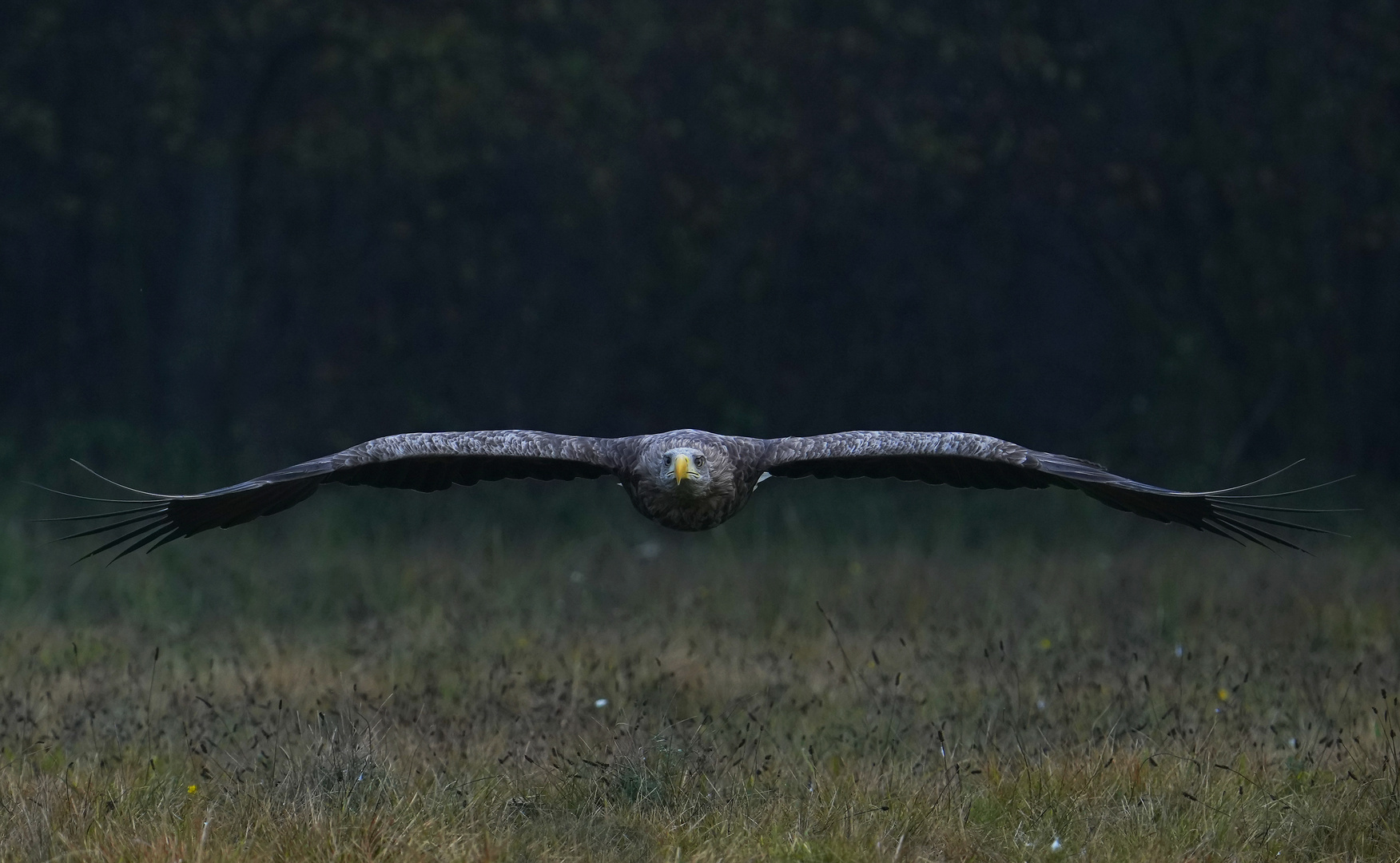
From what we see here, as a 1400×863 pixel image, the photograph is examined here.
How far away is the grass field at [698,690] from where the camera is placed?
16.8ft

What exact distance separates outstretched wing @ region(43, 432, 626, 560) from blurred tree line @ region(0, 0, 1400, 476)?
26.7ft

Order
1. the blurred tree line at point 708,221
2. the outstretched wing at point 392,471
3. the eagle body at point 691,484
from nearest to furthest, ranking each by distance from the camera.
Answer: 1. the outstretched wing at point 392,471
2. the eagle body at point 691,484
3. the blurred tree line at point 708,221

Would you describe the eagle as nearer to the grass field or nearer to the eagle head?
the eagle head

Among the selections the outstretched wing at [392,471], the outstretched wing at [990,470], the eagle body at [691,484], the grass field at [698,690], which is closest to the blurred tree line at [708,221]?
the grass field at [698,690]

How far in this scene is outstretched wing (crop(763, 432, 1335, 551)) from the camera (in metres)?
6.05

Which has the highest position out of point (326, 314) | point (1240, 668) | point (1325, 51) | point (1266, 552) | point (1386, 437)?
point (1325, 51)

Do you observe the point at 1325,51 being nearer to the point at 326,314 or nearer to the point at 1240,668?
the point at 1240,668

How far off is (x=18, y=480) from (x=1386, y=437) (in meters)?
12.4

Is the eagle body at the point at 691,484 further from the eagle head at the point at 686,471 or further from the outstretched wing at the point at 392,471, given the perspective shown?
the outstretched wing at the point at 392,471

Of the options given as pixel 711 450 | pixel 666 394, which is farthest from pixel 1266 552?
pixel 666 394

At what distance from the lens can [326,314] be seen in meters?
18.3

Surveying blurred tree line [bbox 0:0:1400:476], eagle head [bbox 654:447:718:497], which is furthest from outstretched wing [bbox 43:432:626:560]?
blurred tree line [bbox 0:0:1400:476]

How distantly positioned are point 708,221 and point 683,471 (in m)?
9.82

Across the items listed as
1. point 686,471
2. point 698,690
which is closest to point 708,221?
point 698,690
